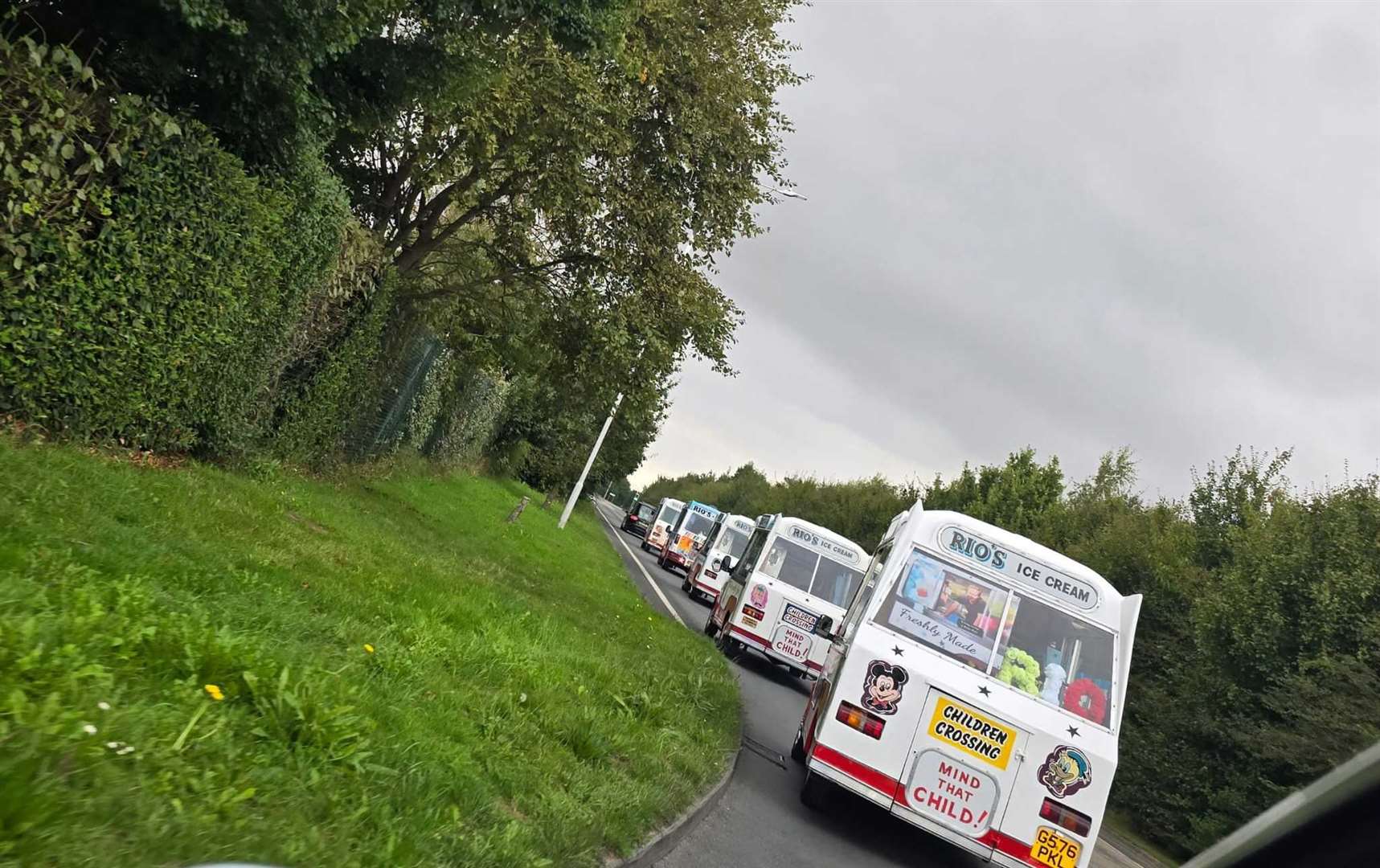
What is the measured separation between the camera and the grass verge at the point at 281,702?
12.7 ft

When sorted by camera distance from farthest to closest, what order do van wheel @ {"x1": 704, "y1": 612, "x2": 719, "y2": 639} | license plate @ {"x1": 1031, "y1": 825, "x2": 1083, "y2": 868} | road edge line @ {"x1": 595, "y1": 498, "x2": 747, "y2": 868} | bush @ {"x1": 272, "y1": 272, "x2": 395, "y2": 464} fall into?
van wheel @ {"x1": 704, "y1": 612, "x2": 719, "y2": 639} → bush @ {"x1": 272, "y1": 272, "x2": 395, "y2": 464} → license plate @ {"x1": 1031, "y1": 825, "x2": 1083, "y2": 868} → road edge line @ {"x1": 595, "y1": 498, "x2": 747, "y2": 868}

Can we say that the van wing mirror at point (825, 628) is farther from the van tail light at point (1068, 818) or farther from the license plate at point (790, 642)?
the license plate at point (790, 642)

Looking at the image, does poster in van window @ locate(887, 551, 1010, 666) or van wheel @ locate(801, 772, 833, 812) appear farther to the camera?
van wheel @ locate(801, 772, 833, 812)

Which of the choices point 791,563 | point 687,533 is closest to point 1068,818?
point 791,563

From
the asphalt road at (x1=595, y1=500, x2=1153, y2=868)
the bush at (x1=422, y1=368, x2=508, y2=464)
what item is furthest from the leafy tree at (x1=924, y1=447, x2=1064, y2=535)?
the asphalt road at (x1=595, y1=500, x2=1153, y2=868)

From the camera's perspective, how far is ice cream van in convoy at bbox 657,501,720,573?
43.0m

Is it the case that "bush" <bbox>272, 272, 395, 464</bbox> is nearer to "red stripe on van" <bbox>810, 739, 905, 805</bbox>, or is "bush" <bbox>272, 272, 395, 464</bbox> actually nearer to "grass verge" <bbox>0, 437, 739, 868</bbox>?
"grass verge" <bbox>0, 437, 739, 868</bbox>

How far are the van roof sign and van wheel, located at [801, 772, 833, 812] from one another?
2.28 meters

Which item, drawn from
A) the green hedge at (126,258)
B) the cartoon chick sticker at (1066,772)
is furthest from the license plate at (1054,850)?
the green hedge at (126,258)

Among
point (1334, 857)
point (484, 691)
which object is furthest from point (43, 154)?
point (1334, 857)

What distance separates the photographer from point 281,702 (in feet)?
16.5

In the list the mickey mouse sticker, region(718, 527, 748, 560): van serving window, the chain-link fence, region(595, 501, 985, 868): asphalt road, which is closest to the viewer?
region(595, 501, 985, 868): asphalt road

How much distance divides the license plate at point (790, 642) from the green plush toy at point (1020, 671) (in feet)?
28.4

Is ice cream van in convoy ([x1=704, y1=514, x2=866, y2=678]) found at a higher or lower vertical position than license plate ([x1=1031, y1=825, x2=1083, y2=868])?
higher
